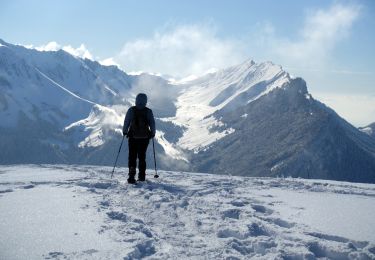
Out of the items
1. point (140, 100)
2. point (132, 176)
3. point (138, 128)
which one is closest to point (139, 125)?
point (138, 128)

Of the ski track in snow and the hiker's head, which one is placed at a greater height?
the hiker's head

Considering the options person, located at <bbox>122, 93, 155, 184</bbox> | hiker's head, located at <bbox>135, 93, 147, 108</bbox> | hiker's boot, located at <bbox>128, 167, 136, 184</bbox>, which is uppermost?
hiker's head, located at <bbox>135, 93, 147, 108</bbox>

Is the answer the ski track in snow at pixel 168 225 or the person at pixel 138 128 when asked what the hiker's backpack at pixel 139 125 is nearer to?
the person at pixel 138 128

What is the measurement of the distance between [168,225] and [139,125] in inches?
311

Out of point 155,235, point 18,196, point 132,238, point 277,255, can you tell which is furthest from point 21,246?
point 18,196

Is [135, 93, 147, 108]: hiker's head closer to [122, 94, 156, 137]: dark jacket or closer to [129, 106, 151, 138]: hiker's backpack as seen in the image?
[122, 94, 156, 137]: dark jacket

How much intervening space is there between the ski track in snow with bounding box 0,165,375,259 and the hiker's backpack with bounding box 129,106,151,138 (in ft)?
10.5

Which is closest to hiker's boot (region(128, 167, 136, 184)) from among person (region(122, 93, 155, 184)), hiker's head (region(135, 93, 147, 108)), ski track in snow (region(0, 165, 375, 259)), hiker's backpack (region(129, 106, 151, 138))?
person (region(122, 93, 155, 184))

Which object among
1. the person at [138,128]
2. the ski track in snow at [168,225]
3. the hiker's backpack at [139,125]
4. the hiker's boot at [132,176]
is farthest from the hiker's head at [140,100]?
the ski track in snow at [168,225]

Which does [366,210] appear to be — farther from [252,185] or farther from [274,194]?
[252,185]

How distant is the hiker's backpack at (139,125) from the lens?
16.4 meters

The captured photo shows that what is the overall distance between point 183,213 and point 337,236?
138 inches

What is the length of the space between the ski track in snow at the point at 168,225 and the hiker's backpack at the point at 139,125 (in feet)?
10.5

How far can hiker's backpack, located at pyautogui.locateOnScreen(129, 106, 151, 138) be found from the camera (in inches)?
645
